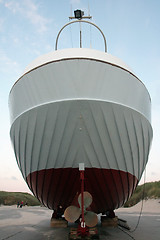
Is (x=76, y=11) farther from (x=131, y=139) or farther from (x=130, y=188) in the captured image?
(x=130, y=188)

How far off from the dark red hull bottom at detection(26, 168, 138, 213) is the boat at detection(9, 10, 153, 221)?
0.03m

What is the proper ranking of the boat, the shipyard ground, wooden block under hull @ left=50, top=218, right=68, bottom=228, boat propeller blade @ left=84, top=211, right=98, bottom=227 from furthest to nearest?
wooden block under hull @ left=50, top=218, right=68, bottom=228 < the shipyard ground < boat propeller blade @ left=84, top=211, right=98, bottom=227 < the boat

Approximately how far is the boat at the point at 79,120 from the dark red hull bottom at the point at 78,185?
3 centimetres

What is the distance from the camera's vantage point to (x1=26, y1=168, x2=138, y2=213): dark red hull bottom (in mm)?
5414

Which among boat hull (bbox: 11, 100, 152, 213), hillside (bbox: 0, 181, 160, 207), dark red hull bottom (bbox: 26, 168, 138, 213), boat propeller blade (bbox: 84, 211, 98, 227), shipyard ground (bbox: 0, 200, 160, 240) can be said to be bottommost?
hillside (bbox: 0, 181, 160, 207)

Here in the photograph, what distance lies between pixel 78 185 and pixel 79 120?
2180 mm

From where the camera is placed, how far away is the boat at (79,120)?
4574mm

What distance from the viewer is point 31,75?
500cm

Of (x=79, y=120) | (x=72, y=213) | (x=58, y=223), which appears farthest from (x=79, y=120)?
(x=58, y=223)

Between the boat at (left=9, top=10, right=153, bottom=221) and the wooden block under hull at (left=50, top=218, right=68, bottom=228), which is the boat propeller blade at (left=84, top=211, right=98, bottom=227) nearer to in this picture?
the boat at (left=9, top=10, right=153, bottom=221)

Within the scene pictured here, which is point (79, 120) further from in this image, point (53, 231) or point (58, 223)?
point (58, 223)

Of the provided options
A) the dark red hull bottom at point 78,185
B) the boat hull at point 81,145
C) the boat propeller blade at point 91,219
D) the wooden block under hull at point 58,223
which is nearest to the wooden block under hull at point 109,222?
the wooden block under hull at point 58,223

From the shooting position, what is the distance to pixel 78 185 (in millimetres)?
5711

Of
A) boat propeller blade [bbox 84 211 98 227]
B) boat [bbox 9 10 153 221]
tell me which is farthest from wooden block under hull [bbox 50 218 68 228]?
boat propeller blade [bbox 84 211 98 227]
